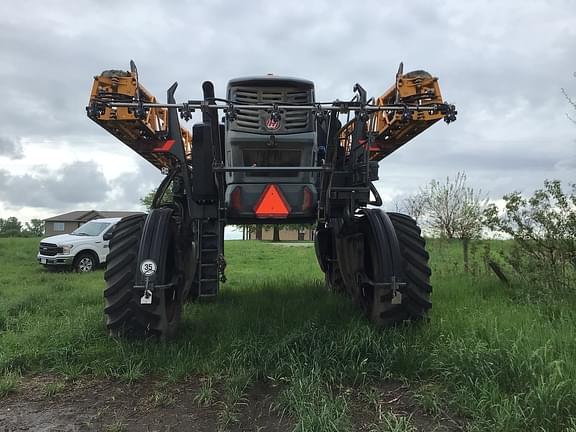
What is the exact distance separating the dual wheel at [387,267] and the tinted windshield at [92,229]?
39.0 ft

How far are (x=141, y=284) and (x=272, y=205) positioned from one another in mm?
1397

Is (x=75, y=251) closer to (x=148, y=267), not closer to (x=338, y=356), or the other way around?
(x=148, y=267)

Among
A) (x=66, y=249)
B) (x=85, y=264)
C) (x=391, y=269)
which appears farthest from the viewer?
(x=85, y=264)

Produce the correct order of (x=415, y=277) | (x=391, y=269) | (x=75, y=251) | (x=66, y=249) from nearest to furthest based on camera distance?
1. (x=391, y=269)
2. (x=415, y=277)
3. (x=66, y=249)
4. (x=75, y=251)

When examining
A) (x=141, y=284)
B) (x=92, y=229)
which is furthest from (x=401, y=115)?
(x=92, y=229)

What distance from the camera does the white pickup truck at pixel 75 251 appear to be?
14.5 meters

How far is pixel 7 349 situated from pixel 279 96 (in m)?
3.63

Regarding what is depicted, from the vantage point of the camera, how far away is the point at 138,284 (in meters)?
4.38

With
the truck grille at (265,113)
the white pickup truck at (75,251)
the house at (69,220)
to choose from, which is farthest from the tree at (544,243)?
the house at (69,220)

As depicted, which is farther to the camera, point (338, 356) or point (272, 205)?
point (272, 205)

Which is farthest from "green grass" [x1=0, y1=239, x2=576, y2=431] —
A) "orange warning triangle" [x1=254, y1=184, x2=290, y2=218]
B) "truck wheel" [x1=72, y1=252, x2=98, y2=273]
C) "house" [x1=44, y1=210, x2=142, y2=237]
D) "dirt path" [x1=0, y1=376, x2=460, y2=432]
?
"house" [x1=44, y1=210, x2=142, y2=237]

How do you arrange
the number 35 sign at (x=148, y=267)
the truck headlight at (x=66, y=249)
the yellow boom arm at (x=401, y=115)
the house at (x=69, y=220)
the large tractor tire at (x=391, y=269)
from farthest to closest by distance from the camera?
the house at (x=69, y=220), the truck headlight at (x=66, y=249), the yellow boom arm at (x=401, y=115), the large tractor tire at (x=391, y=269), the number 35 sign at (x=148, y=267)

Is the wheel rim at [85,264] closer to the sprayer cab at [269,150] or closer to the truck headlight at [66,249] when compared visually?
the truck headlight at [66,249]

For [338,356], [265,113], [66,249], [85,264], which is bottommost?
[338,356]
